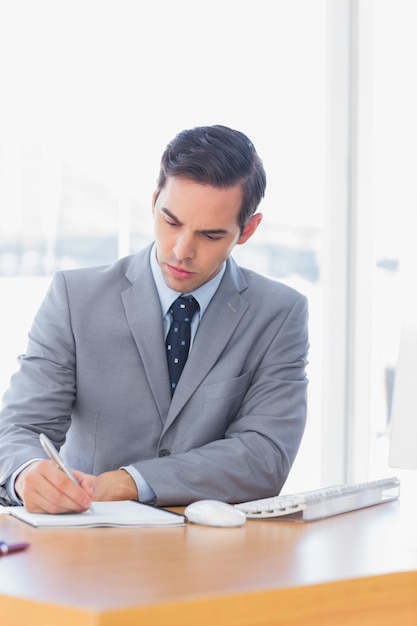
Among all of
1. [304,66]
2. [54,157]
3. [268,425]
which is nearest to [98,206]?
[54,157]

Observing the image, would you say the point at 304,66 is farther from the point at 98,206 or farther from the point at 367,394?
the point at 367,394

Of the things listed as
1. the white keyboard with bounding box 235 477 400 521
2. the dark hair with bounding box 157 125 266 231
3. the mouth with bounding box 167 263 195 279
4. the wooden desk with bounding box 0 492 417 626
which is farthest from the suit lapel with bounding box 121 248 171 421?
the wooden desk with bounding box 0 492 417 626

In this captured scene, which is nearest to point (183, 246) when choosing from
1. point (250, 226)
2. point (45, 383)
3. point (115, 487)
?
point (250, 226)

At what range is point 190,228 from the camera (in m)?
2.20

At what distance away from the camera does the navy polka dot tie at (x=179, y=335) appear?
230 centimetres

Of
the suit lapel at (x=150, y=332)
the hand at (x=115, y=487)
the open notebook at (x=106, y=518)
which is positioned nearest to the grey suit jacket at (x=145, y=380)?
the suit lapel at (x=150, y=332)

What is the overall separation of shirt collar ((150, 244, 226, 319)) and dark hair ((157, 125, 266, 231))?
0.16 meters

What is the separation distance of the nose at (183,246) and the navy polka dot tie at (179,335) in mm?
173

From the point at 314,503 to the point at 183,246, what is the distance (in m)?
0.69

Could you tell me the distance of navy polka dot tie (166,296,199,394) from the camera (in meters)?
2.30

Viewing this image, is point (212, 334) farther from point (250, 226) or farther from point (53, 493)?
point (53, 493)

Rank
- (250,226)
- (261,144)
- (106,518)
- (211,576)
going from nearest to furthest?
(211,576)
(106,518)
(250,226)
(261,144)

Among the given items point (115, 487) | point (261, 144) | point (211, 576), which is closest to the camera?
point (211, 576)

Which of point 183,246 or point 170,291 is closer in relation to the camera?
point 183,246
